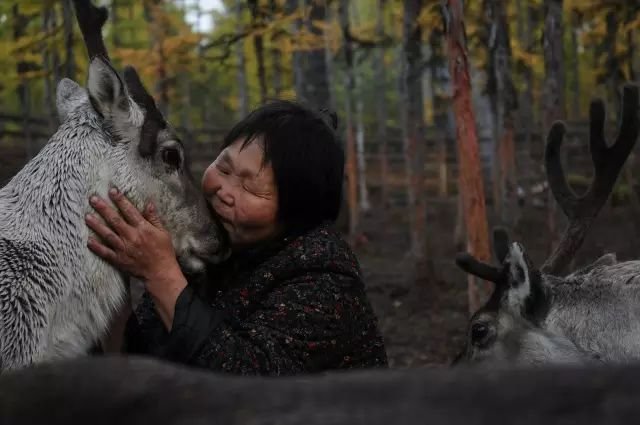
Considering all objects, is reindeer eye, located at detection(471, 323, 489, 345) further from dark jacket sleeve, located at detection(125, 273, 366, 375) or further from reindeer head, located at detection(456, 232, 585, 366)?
dark jacket sleeve, located at detection(125, 273, 366, 375)

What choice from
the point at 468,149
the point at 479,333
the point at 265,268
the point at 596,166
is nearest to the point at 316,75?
the point at 468,149

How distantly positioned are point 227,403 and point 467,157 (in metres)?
6.38

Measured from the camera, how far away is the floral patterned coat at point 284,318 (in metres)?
2.57

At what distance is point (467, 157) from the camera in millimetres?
7016

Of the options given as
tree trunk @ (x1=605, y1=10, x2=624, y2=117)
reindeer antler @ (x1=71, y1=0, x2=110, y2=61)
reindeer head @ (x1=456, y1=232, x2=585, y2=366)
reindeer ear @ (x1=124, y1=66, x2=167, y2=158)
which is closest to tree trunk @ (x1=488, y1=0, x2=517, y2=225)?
tree trunk @ (x1=605, y1=10, x2=624, y2=117)

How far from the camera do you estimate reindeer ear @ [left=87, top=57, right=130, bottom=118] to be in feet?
9.57

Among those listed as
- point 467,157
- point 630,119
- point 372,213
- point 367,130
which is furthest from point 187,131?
point 630,119

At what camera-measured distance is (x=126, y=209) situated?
2832 mm

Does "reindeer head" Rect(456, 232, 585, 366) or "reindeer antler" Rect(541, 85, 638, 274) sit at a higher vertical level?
"reindeer antler" Rect(541, 85, 638, 274)

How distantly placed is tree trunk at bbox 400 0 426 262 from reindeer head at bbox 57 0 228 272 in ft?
23.0

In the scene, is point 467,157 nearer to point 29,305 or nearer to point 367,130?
point 29,305

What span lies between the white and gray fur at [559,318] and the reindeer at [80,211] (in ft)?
4.35

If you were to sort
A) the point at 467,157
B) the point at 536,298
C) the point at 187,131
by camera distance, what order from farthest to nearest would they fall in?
the point at 187,131 < the point at 467,157 < the point at 536,298

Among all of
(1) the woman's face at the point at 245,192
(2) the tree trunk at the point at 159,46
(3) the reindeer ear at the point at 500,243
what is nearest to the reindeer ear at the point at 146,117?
(1) the woman's face at the point at 245,192
